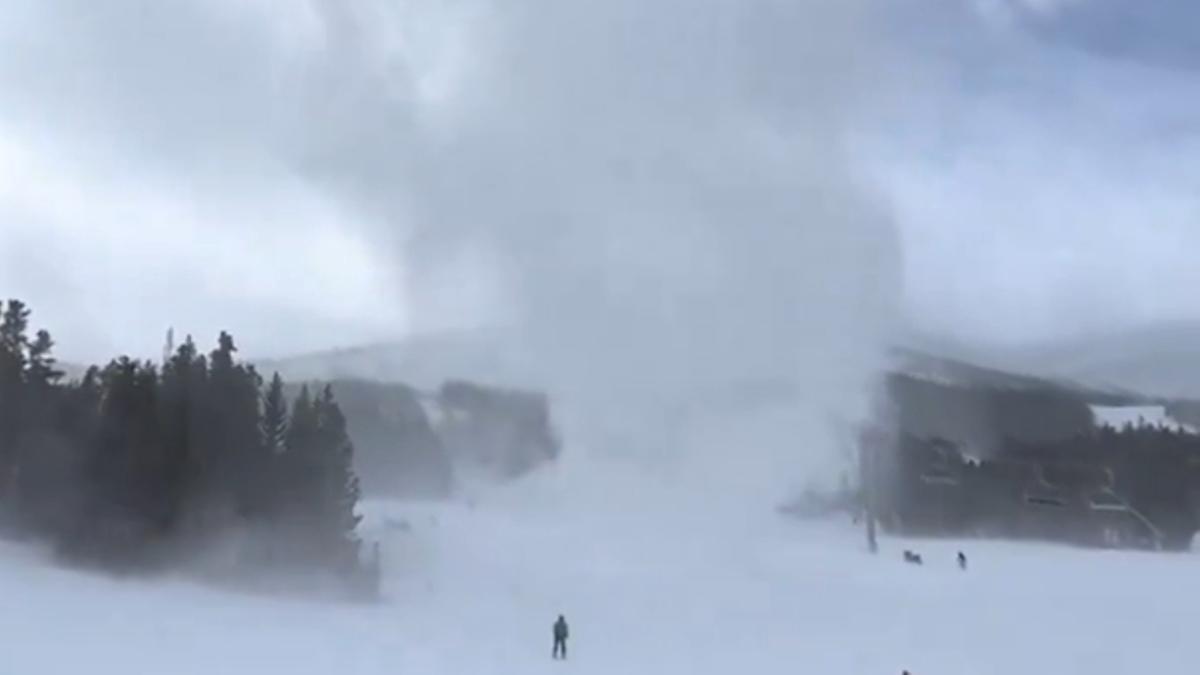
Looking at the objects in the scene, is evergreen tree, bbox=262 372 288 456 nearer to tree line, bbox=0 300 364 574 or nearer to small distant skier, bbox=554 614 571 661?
tree line, bbox=0 300 364 574

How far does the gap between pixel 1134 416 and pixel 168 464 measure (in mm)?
93566

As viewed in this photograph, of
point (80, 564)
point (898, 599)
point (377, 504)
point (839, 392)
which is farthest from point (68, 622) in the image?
point (839, 392)

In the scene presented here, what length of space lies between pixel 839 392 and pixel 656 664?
60958 mm

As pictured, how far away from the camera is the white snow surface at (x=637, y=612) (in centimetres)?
2744

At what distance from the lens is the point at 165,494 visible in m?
40.8

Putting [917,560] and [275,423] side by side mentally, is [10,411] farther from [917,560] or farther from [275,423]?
[917,560]

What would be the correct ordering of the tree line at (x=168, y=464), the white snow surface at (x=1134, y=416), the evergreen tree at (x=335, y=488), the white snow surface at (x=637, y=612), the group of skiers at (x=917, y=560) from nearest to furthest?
the white snow surface at (x=637, y=612)
the tree line at (x=168, y=464)
the evergreen tree at (x=335, y=488)
the group of skiers at (x=917, y=560)
the white snow surface at (x=1134, y=416)

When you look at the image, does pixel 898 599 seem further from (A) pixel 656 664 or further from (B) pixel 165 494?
(B) pixel 165 494

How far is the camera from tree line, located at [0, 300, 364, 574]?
39.9 metres

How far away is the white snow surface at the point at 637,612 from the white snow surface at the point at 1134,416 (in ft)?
139

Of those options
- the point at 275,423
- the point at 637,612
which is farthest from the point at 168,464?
the point at 637,612

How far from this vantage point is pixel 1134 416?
117 meters

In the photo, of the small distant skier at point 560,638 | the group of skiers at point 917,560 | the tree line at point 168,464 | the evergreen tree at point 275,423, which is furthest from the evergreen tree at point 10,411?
the group of skiers at point 917,560

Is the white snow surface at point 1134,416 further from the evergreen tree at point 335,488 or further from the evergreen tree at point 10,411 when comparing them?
the evergreen tree at point 10,411
